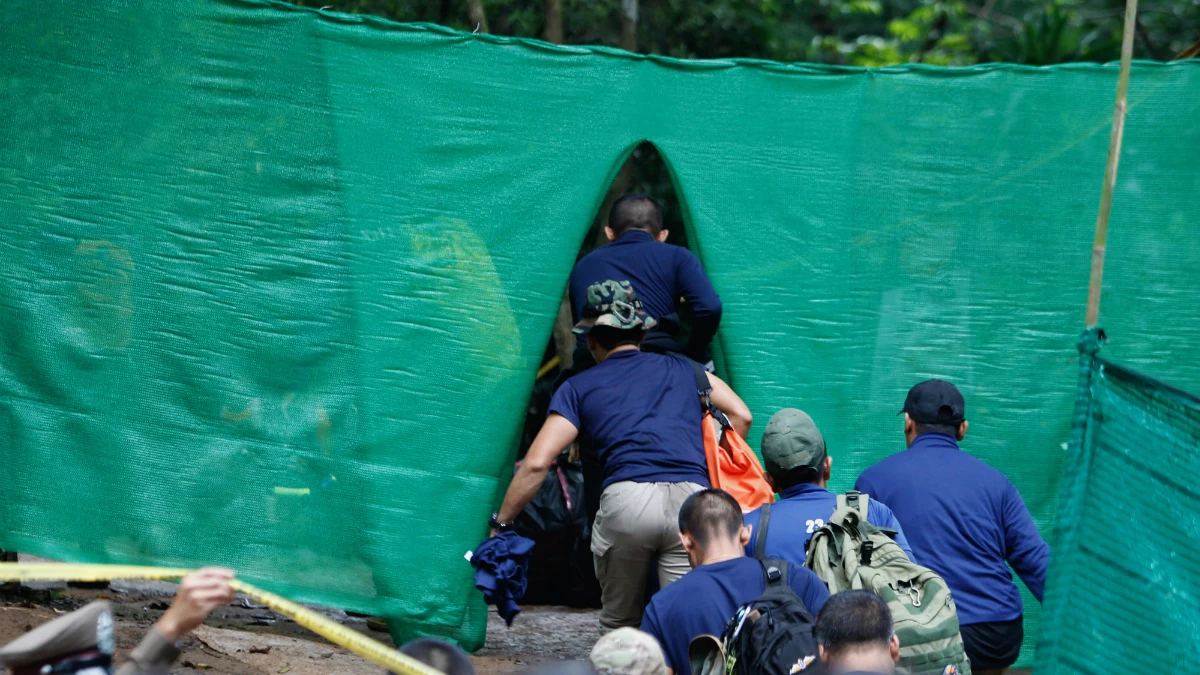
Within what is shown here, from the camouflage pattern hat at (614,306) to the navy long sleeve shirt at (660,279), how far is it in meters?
0.28

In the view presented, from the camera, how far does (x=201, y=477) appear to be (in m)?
4.79

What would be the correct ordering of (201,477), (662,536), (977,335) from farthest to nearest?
(977,335) → (201,477) → (662,536)

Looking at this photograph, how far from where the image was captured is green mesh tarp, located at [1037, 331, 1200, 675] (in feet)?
10.3

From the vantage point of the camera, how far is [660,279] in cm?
500

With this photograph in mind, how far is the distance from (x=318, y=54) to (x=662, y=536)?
91.0 inches

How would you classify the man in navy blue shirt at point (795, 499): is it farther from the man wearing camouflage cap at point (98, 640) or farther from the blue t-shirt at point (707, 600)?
the man wearing camouflage cap at point (98, 640)

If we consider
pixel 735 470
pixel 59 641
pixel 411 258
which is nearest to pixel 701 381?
pixel 735 470

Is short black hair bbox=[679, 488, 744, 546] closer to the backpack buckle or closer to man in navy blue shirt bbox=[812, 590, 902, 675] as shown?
the backpack buckle

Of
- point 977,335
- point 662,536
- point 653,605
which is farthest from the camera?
point 977,335

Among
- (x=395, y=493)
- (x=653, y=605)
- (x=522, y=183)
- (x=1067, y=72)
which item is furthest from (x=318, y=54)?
(x=1067, y=72)

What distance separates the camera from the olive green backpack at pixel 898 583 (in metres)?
3.52

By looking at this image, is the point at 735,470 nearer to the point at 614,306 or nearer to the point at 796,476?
the point at 796,476

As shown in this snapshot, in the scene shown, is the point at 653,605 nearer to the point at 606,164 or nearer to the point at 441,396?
the point at 441,396

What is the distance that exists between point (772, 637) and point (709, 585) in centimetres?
34
